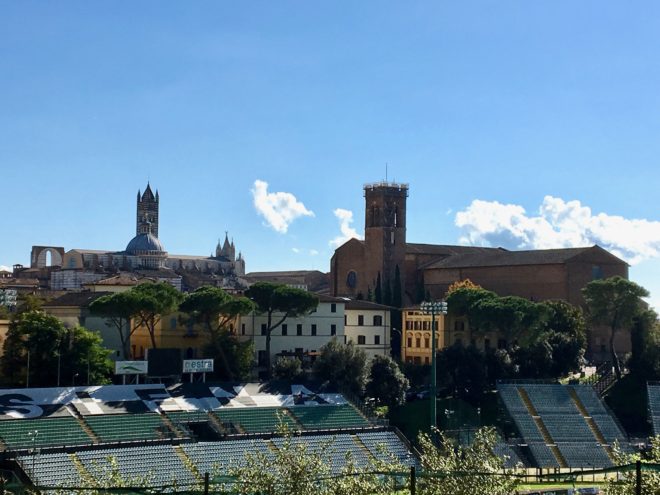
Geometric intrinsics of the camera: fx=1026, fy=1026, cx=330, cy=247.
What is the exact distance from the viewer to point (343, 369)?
227 feet

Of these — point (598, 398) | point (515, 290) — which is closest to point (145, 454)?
point (598, 398)

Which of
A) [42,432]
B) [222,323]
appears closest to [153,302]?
[222,323]

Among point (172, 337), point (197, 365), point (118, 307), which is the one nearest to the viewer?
point (197, 365)

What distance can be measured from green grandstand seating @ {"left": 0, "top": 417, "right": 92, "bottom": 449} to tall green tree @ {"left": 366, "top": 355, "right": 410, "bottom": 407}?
22.6 metres

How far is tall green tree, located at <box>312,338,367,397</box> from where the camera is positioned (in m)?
68.9

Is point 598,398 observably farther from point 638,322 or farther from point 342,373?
point 342,373

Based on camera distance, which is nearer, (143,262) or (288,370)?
(288,370)

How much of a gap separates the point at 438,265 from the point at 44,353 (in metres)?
56.2

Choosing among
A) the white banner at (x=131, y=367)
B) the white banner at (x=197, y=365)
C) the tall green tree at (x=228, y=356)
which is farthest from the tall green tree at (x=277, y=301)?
the white banner at (x=131, y=367)

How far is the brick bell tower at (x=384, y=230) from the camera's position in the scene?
4318 inches

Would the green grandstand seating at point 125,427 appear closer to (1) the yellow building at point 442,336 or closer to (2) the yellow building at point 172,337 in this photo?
(2) the yellow building at point 172,337

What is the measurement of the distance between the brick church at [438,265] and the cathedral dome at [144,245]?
198 feet

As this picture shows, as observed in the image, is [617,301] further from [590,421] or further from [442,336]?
[590,421]

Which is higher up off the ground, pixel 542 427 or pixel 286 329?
pixel 286 329
